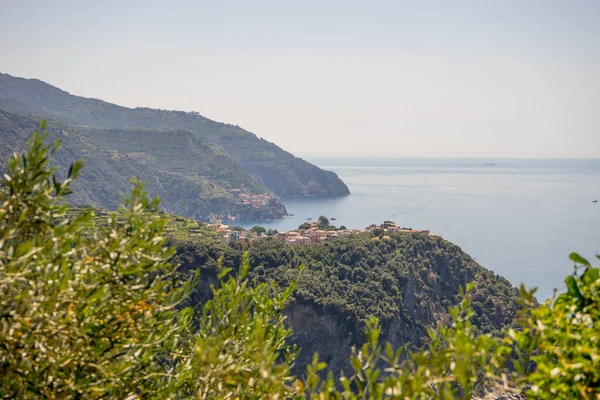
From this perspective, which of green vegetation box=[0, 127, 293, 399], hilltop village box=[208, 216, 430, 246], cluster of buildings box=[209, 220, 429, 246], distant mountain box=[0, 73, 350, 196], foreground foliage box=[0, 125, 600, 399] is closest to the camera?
foreground foliage box=[0, 125, 600, 399]

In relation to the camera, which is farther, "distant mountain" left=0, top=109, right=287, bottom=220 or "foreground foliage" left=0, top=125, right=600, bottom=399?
"distant mountain" left=0, top=109, right=287, bottom=220

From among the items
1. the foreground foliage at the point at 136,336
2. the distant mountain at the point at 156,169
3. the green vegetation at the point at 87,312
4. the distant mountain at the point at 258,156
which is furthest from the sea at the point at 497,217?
the green vegetation at the point at 87,312

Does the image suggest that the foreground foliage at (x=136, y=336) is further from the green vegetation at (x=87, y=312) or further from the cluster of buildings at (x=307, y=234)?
the cluster of buildings at (x=307, y=234)

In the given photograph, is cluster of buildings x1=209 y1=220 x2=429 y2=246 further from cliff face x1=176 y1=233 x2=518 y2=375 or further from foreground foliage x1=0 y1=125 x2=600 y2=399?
foreground foliage x1=0 y1=125 x2=600 y2=399

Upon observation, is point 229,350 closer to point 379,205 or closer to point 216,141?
point 379,205

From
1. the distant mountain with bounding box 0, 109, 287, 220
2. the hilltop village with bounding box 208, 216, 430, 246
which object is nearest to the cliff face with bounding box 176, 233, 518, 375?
the hilltop village with bounding box 208, 216, 430, 246

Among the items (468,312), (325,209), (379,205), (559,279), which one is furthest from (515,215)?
(468,312)
